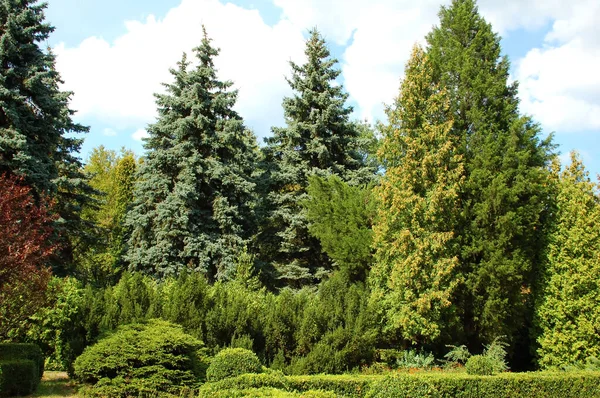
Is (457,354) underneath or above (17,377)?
above

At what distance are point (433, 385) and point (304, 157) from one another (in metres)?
13.5

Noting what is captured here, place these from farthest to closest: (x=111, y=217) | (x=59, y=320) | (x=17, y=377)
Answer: (x=111, y=217) < (x=59, y=320) < (x=17, y=377)

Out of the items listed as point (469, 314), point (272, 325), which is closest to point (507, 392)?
point (469, 314)

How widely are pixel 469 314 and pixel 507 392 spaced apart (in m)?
3.89

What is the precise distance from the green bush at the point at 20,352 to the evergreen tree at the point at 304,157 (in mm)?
10768

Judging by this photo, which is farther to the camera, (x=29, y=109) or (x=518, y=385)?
(x=29, y=109)

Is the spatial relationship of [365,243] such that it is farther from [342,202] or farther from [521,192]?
[521,192]

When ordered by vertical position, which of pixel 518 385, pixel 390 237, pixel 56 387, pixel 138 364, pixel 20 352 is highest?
pixel 390 237

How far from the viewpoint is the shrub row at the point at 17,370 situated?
9.69 metres

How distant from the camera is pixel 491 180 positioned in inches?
602

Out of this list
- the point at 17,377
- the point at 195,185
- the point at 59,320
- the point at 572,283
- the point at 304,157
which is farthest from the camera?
the point at 304,157

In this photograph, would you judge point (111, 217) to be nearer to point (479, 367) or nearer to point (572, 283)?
point (479, 367)

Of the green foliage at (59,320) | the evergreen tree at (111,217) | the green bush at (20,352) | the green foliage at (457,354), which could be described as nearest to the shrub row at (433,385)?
→ the green foliage at (457,354)

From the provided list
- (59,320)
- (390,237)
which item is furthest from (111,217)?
(390,237)
